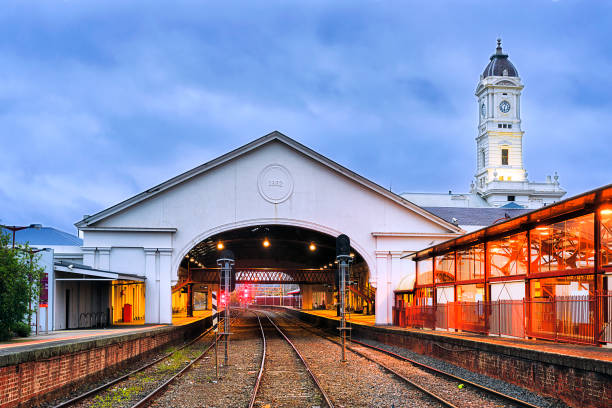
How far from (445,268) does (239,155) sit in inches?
433

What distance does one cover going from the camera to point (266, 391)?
13633 millimetres

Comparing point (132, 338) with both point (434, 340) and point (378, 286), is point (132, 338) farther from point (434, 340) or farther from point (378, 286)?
point (378, 286)

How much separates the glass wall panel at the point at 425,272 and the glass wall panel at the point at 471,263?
3.04 meters

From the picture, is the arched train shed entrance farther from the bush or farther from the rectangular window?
the rectangular window

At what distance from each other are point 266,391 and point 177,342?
15449 millimetres

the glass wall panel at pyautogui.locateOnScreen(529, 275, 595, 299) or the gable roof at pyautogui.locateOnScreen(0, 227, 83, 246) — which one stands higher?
the gable roof at pyautogui.locateOnScreen(0, 227, 83, 246)

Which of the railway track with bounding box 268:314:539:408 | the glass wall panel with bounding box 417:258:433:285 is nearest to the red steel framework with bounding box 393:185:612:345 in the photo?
the glass wall panel with bounding box 417:258:433:285

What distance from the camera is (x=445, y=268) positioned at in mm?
25609

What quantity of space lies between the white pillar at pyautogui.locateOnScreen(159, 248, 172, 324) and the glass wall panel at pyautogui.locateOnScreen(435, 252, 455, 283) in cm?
1208

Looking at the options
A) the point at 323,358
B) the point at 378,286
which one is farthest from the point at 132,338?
the point at 378,286

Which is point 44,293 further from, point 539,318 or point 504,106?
point 504,106

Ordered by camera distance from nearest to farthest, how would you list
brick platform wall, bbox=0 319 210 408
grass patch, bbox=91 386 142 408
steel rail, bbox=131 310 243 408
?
1. brick platform wall, bbox=0 319 210 408
2. steel rail, bbox=131 310 243 408
3. grass patch, bbox=91 386 142 408

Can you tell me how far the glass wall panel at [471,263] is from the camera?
867 inches

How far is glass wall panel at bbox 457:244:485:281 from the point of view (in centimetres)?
2203
